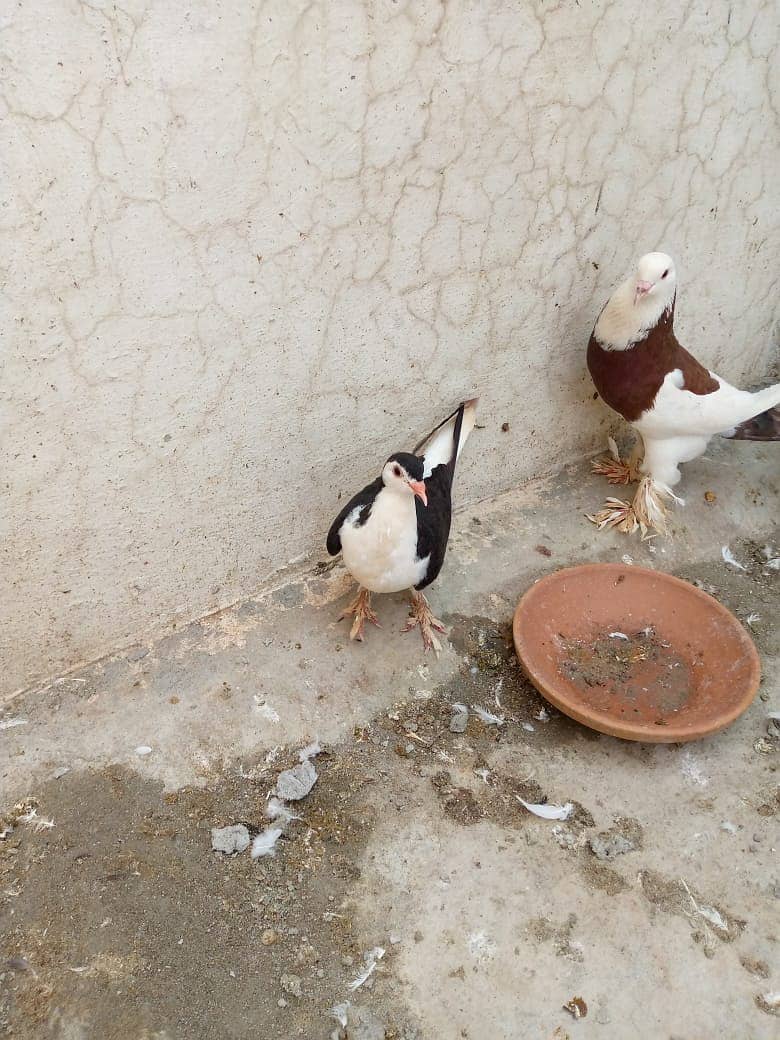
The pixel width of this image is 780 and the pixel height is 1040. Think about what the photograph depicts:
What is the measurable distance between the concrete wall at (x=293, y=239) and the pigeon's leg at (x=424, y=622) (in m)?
0.44

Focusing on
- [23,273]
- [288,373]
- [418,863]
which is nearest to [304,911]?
[418,863]

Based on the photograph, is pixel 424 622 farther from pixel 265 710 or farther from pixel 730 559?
pixel 730 559

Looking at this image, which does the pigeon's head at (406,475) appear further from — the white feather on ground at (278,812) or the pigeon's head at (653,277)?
the pigeon's head at (653,277)

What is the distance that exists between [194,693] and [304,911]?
2.59 ft

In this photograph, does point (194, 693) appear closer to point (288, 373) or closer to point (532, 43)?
point (288, 373)

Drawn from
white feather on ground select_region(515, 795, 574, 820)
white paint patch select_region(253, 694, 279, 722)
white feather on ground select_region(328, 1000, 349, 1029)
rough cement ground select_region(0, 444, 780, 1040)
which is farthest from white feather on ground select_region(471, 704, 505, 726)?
white feather on ground select_region(328, 1000, 349, 1029)

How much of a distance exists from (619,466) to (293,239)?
6.10 ft

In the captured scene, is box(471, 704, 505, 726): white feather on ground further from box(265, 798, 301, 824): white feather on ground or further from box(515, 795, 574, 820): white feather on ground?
box(265, 798, 301, 824): white feather on ground

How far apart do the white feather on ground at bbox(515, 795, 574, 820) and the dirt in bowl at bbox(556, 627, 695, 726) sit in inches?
15.0

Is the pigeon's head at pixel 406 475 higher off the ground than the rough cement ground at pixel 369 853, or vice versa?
the pigeon's head at pixel 406 475

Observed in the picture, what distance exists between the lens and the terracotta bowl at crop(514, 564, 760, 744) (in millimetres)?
2584

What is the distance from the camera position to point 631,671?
2.89 metres

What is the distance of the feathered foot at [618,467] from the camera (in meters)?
3.65

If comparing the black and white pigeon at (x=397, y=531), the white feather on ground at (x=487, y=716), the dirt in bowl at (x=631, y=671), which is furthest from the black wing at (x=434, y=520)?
the dirt in bowl at (x=631, y=671)
